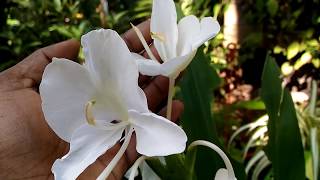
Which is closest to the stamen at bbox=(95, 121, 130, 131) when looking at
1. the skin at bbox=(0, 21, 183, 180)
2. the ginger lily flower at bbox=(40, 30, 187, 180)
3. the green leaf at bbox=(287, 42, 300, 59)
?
the ginger lily flower at bbox=(40, 30, 187, 180)

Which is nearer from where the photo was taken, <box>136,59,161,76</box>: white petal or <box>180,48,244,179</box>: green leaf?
<box>136,59,161,76</box>: white petal

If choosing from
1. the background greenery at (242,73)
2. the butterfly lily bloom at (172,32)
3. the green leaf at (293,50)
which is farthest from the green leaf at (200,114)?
the green leaf at (293,50)

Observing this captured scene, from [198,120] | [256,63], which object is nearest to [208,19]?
[198,120]

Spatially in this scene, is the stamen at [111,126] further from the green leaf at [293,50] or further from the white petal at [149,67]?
the green leaf at [293,50]

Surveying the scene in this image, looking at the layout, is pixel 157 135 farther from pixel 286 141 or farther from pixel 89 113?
pixel 286 141

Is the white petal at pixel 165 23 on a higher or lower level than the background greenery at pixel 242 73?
higher

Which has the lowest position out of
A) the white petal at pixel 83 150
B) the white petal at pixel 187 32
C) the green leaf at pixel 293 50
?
the green leaf at pixel 293 50

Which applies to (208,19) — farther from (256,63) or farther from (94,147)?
(256,63)

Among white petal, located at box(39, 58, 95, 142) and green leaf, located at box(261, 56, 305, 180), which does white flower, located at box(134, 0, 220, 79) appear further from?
green leaf, located at box(261, 56, 305, 180)
